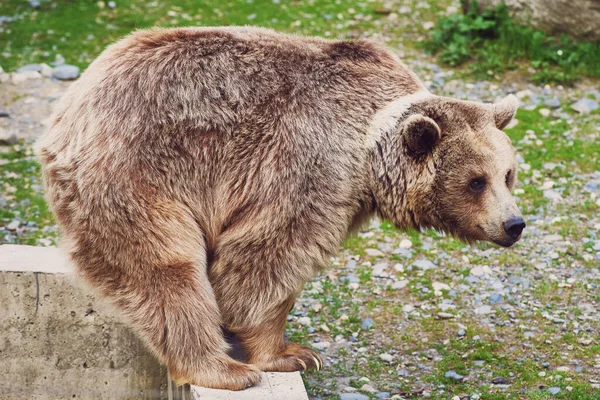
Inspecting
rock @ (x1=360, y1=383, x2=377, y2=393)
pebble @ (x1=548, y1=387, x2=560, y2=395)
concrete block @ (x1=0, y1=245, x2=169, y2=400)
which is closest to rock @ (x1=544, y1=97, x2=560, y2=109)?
pebble @ (x1=548, y1=387, x2=560, y2=395)

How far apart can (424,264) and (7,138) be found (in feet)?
16.0

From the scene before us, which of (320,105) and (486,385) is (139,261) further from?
(486,385)

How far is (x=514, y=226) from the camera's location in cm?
514

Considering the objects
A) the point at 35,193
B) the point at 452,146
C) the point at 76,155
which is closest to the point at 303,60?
the point at 452,146

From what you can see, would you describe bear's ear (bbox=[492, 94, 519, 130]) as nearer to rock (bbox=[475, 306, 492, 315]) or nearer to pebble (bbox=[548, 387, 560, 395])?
pebble (bbox=[548, 387, 560, 395])

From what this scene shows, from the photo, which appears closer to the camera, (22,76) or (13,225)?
(13,225)

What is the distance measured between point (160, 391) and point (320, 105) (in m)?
2.17

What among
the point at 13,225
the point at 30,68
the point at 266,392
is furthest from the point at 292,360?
the point at 30,68

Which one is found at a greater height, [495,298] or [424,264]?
[495,298]

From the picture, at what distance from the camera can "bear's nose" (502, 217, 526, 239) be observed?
5137 mm

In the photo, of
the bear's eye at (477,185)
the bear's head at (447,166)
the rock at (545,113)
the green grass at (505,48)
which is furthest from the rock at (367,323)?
the green grass at (505,48)

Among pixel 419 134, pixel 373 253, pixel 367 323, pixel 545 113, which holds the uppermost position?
pixel 419 134

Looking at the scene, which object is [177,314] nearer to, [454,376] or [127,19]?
[454,376]

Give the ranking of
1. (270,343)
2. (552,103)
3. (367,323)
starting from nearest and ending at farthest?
(270,343) < (367,323) < (552,103)
